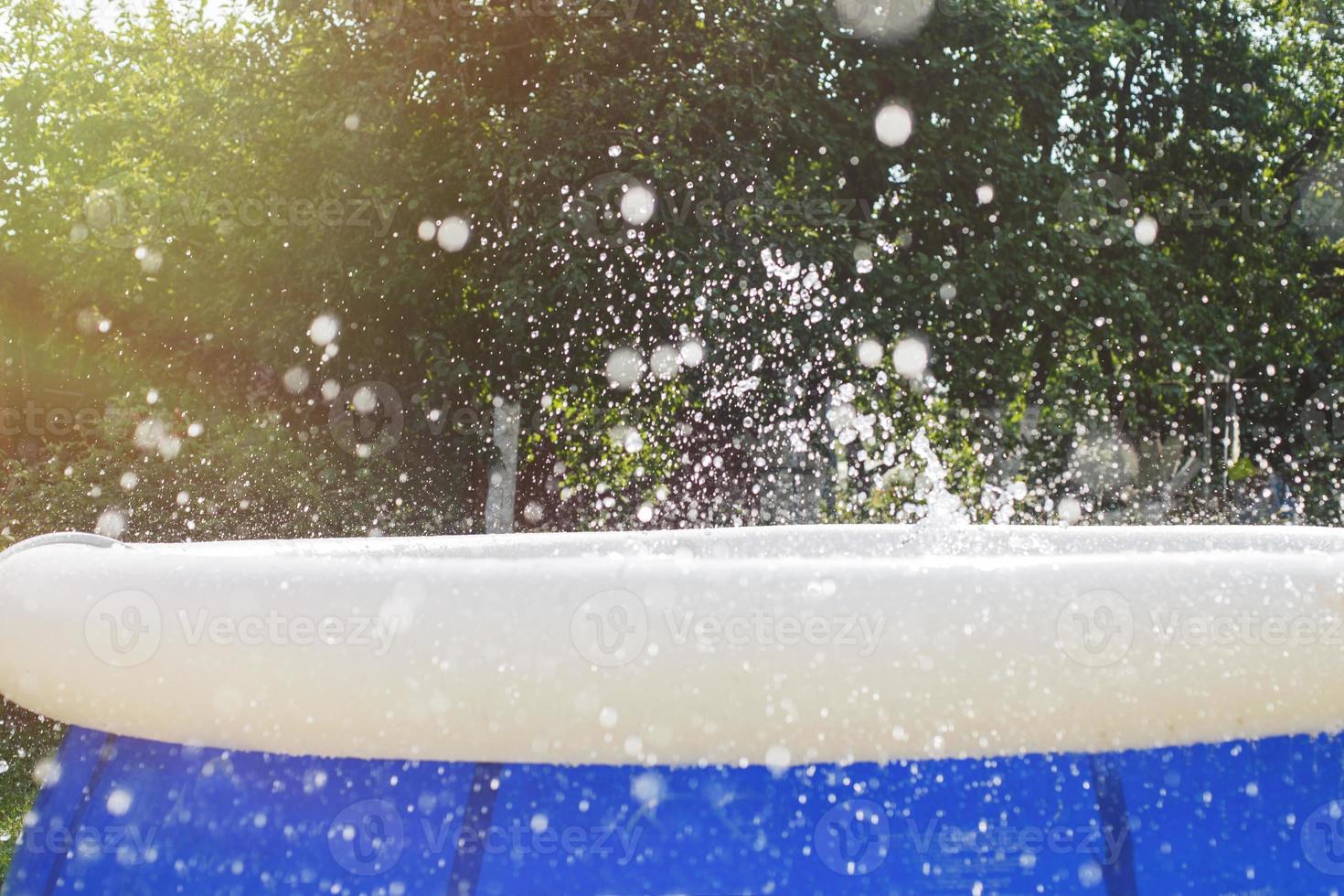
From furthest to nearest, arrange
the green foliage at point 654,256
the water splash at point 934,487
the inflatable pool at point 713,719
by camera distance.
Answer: the water splash at point 934,487 < the green foliage at point 654,256 < the inflatable pool at point 713,719

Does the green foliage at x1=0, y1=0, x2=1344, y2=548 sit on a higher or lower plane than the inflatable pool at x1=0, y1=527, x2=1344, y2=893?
higher

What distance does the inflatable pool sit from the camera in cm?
132

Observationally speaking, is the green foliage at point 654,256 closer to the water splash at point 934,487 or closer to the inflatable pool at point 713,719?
the water splash at point 934,487

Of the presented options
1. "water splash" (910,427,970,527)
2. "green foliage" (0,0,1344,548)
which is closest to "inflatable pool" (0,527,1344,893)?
"green foliage" (0,0,1344,548)

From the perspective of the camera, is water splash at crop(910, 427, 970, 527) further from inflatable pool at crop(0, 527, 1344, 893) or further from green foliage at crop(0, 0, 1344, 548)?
inflatable pool at crop(0, 527, 1344, 893)

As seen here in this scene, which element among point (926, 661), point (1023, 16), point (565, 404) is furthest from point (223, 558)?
point (1023, 16)

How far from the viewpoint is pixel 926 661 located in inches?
51.5

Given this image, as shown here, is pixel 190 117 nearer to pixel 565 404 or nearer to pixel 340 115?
pixel 340 115

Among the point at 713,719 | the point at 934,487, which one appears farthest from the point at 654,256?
the point at 713,719

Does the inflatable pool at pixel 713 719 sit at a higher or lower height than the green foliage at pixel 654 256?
lower

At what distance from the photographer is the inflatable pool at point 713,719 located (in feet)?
4.33

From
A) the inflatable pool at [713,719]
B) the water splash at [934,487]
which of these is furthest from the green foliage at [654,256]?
the inflatable pool at [713,719]

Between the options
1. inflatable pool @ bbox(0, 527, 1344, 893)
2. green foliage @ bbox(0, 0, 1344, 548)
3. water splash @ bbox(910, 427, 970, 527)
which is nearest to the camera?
inflatable pool @ bbox(0, 527, 1344, 893)

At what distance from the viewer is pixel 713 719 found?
1328 mm
